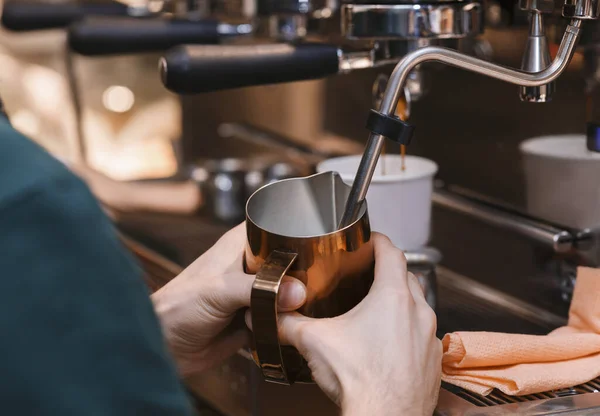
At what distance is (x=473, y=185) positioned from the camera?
878mm

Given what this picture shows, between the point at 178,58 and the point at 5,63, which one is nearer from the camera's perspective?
the point at 178,58

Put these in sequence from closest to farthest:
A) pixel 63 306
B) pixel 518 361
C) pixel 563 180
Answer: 1. pixel 63 306
2. pixel 518 361
3. pixel 563 180

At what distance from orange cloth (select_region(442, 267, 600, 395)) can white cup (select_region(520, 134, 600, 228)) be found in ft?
0.48

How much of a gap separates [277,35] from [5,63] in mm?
1350

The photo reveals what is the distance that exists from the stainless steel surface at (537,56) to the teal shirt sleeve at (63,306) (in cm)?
38

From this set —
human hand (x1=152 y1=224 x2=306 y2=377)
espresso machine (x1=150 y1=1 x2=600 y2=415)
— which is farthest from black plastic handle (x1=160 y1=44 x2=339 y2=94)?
human hand (x1=152 y1=224 x2=306 y2=377)

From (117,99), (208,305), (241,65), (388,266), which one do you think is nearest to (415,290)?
(388,266)

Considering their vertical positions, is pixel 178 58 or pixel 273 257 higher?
pixel 178 58

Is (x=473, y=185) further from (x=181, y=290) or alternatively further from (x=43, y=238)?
(x=43, y=238)

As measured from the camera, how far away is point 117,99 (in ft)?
6.21

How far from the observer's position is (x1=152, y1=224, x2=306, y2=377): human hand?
54 centimetres

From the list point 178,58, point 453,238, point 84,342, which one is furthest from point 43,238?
point 453,238

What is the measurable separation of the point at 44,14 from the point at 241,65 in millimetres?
613

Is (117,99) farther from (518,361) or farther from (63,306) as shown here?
(63,306)
